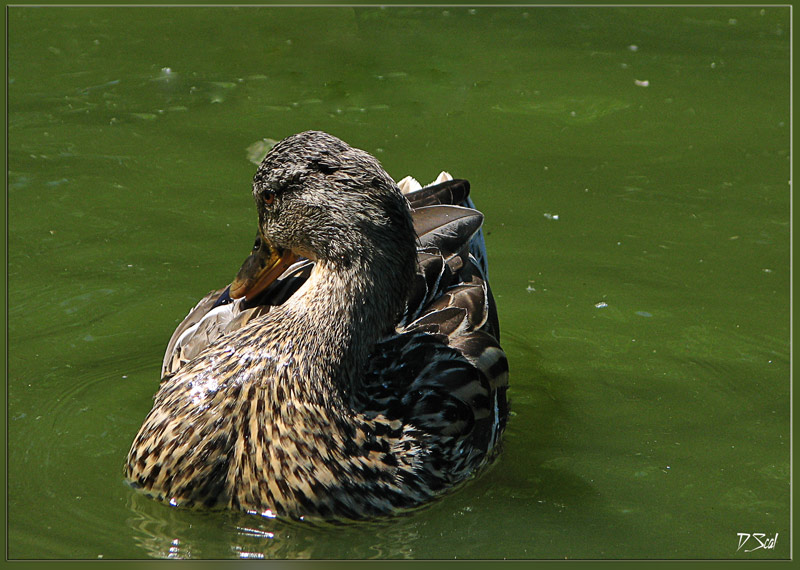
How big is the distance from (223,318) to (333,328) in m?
0.94

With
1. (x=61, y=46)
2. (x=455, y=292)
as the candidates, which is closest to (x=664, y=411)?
(x=455, y=292)

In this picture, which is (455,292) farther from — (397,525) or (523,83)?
(523,83)

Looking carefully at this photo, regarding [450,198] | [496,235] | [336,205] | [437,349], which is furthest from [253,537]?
[496,235]

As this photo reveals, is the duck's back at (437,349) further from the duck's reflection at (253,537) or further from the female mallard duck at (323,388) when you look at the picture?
the duck's reflection at (253,537)

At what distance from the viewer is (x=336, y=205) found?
188 inches

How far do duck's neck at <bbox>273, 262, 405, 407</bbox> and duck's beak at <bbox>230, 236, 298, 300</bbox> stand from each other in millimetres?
343

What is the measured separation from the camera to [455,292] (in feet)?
18.9

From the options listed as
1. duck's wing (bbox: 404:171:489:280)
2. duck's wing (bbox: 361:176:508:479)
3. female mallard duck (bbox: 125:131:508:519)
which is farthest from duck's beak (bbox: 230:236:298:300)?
duck's wing (bbox: 404:171:489:280)

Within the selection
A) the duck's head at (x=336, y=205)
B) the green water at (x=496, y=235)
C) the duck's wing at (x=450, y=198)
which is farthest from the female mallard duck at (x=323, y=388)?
the duck's wing at (x=450, y=198)

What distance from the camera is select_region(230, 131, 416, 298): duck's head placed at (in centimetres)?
475

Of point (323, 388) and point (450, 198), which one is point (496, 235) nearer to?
point (450, 198)

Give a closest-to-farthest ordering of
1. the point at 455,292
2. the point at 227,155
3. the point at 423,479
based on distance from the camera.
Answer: the point at 423,479 → the point at 455,292 → the point at 227,155

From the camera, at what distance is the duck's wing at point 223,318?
5426mm

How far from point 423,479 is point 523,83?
5.65 metres
